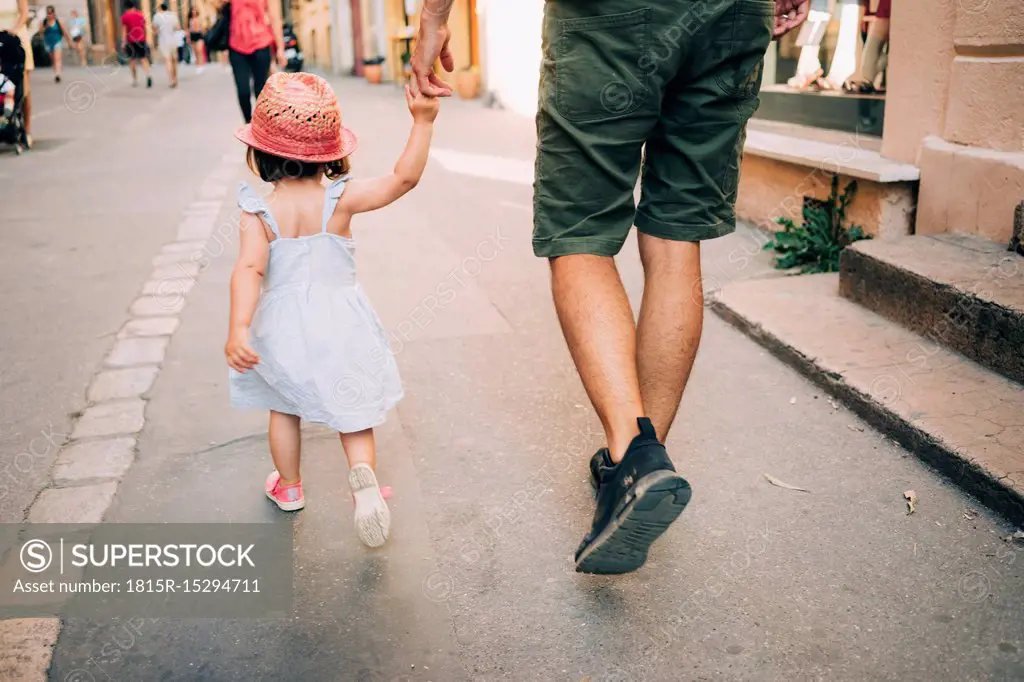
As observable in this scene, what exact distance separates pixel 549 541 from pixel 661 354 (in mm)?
561

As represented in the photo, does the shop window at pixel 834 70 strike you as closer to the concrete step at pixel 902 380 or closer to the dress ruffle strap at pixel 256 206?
the concrete step at pixel 902 380

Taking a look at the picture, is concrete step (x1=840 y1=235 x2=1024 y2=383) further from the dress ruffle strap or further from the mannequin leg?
the mannequin leg

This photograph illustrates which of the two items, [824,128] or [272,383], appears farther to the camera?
[824,128]

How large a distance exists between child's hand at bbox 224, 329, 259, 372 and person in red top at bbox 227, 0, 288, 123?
676cm

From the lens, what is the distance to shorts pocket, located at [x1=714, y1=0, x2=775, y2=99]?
2.26 meters

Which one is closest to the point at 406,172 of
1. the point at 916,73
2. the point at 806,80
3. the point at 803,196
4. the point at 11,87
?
the point at 916,73

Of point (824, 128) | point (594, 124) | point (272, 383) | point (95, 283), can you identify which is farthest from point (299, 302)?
point (824, 128)

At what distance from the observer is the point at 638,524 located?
2006 mm

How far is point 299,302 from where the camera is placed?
245 centimetres

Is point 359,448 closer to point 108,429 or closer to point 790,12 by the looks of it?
point 108,429

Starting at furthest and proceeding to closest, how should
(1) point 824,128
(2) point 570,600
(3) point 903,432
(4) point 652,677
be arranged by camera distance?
1. (1) point 824,128
2. (3) point 903,432
3. (2) point 570,600
4. (4) point 652,677

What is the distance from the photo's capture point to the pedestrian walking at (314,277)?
236cm

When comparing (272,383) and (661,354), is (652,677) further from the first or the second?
(272,383)

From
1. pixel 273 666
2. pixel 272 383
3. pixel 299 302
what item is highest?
pixel 299 302
